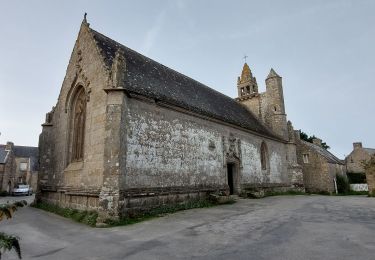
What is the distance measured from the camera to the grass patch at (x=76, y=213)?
10255 mm

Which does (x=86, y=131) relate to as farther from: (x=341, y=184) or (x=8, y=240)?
(x=341, y=184)

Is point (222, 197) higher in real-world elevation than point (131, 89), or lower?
lower

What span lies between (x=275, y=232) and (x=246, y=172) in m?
11.9

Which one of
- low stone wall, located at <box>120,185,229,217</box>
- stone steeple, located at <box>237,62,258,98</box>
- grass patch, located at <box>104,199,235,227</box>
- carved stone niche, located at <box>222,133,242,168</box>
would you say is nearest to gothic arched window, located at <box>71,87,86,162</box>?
low stone wall, located at <box>120,185,229,217</box>

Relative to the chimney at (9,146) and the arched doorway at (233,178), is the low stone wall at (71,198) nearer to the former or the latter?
the arched doorway at (233,178)

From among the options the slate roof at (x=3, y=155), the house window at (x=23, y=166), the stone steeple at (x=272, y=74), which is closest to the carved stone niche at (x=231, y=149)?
the stone steeple at (x=272, y=74)

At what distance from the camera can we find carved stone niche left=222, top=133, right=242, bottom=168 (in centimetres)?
1769

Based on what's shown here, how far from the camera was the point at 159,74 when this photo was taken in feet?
55.4

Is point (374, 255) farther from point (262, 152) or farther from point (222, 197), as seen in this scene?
point (262, 152)

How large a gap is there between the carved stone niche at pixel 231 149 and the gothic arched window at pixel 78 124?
874cm

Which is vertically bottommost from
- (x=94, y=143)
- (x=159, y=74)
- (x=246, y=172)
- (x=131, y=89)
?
(x=246, y=172)

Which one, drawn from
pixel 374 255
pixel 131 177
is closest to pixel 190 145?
pixel 131 177

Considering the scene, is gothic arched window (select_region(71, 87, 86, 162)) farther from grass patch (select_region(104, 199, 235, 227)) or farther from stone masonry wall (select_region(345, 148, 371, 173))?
stone masonry wall (select_region(345, 148, 371, 173))

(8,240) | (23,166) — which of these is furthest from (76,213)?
(23,166)
